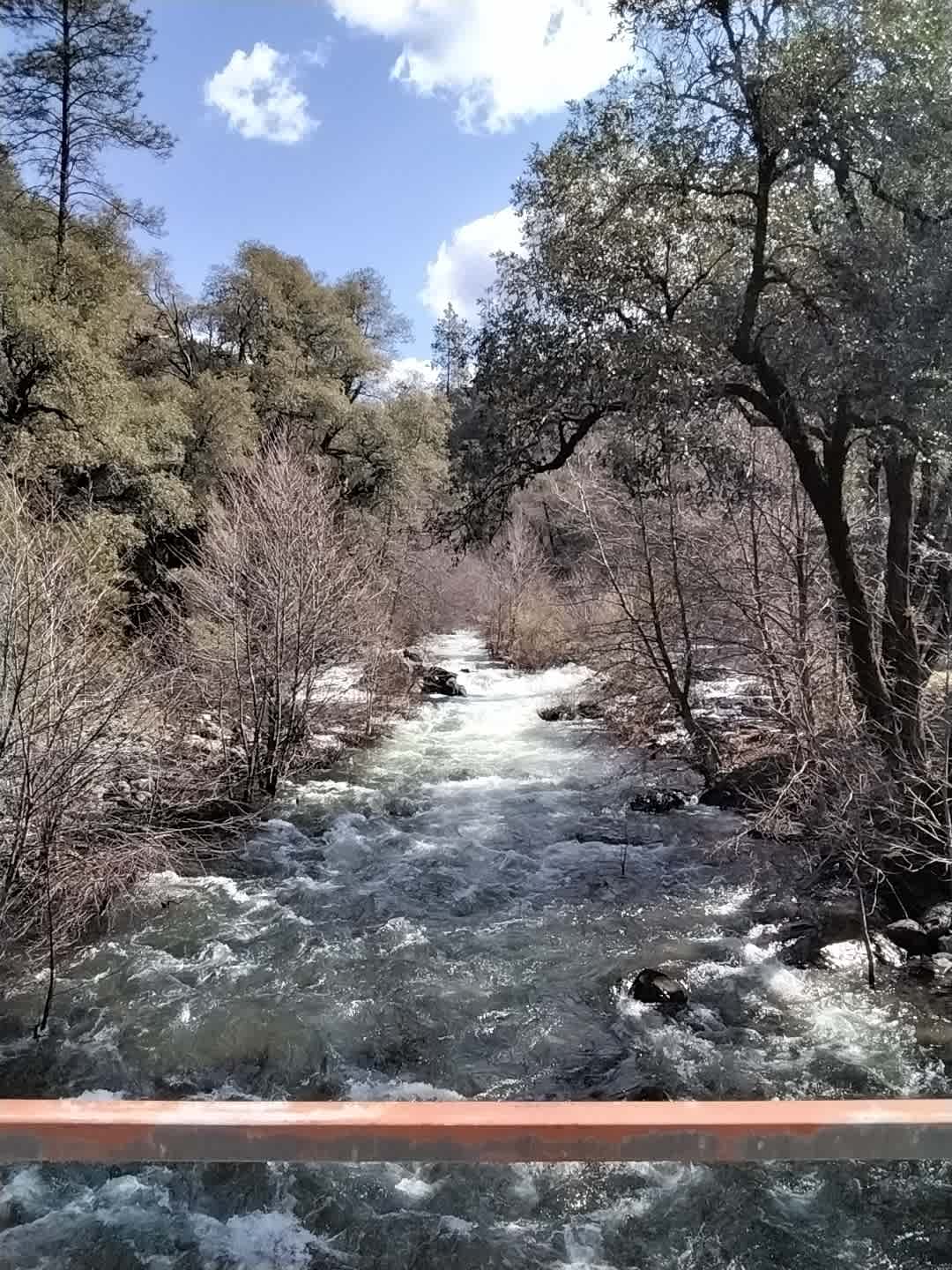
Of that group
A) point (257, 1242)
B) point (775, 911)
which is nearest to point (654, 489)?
point (775, 911)

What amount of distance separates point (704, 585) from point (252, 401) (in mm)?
14580

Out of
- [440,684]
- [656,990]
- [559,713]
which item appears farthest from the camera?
[440,684]

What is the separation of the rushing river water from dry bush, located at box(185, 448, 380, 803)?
1497 mm

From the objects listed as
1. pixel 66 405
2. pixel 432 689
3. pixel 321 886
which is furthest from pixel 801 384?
pixel 432 689

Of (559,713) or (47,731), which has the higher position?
(47,731)

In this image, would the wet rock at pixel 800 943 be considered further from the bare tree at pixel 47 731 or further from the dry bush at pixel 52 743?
the bare tree at pixel 47 731

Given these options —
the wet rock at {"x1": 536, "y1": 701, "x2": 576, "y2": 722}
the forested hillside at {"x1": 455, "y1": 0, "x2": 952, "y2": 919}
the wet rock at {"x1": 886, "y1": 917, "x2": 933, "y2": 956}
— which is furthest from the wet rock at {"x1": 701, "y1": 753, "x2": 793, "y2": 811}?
the wet rock at {"x1": 536, "y1": 701, "x2": 576, "y2": 722}

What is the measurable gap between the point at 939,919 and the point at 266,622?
9489 millimetres

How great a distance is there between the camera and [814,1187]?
5.39 m

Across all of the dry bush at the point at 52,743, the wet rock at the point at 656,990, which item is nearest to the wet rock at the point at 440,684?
the dry bush at the point at 52,743

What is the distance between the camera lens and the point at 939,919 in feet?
27.5

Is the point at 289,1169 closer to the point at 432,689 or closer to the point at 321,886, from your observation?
the point at 321,886

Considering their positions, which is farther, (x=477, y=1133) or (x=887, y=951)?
(x=887, y=951)

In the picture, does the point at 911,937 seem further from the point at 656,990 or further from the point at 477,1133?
the point at 477,1133
